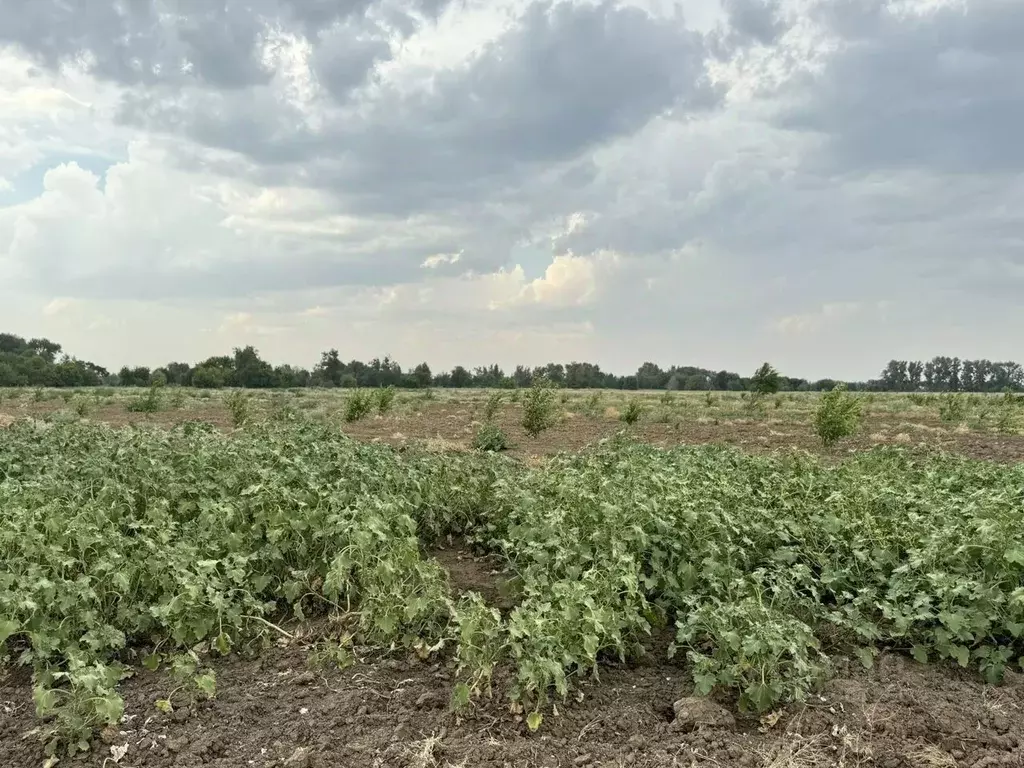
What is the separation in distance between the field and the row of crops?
0.08 ft

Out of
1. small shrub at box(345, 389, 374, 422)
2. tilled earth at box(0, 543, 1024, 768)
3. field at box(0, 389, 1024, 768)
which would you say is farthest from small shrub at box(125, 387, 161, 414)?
tilled earth at box(0, 543, 1024, 768)

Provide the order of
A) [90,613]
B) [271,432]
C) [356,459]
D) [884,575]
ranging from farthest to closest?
[271,432], [356,459], [884,575], [90,613]

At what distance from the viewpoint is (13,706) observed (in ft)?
13.8

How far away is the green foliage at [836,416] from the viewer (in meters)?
15.2

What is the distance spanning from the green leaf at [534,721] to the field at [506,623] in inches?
1.8

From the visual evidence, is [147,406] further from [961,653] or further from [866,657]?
[961,653]

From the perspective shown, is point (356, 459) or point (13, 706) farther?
point (356, 459)

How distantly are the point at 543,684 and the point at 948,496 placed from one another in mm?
4534

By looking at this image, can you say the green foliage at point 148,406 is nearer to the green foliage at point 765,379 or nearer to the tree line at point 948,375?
the green foliage at point 765,379

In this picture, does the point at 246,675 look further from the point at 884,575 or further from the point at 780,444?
the point at 780,444

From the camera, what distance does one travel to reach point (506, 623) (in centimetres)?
454

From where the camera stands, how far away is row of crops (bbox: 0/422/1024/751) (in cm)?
401

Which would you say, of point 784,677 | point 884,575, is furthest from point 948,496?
point 784,677

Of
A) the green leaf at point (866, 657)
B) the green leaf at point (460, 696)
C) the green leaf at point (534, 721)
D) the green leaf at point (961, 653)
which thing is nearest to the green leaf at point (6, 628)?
the green leaf at point (460, 696)
